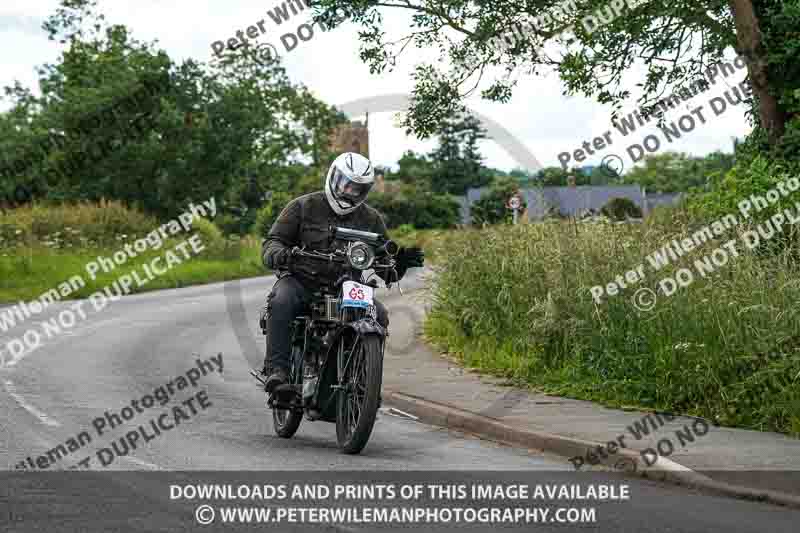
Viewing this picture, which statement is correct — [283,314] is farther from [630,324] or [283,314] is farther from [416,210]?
[416,210]

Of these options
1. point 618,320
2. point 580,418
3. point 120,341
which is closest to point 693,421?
point 580,418

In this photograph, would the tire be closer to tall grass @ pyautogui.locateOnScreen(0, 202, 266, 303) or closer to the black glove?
the black glove

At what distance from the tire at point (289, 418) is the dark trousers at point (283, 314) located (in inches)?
5.5

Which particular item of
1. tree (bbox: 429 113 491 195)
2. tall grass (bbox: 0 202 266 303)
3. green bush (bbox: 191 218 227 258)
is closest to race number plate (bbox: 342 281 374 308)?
tall grass (bbox: 0 202 266 303)

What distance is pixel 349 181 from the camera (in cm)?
970

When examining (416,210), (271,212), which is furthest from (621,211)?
(416,210)

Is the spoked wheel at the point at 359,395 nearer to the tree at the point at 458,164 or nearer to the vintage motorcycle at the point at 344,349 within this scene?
the vintage motorcycle at the point at 344,349

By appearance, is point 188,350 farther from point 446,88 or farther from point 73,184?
point 73,184

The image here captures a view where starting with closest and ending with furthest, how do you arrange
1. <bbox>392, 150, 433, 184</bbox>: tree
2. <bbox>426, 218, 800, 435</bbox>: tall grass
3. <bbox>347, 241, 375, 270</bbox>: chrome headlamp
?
<bbox>347, 241, 375, 270</bbox>: chrome headlamp, <bbox>426, 218, 800, 435</bbox>: tall grass, <bbox>392, 150, 433, 184</bbox>: tree

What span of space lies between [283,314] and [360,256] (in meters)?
0.82

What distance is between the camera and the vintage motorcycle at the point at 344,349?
899 cm

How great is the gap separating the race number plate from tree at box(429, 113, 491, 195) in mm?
89103

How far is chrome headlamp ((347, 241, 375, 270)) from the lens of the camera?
9.37 m

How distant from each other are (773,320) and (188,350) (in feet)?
30.7
